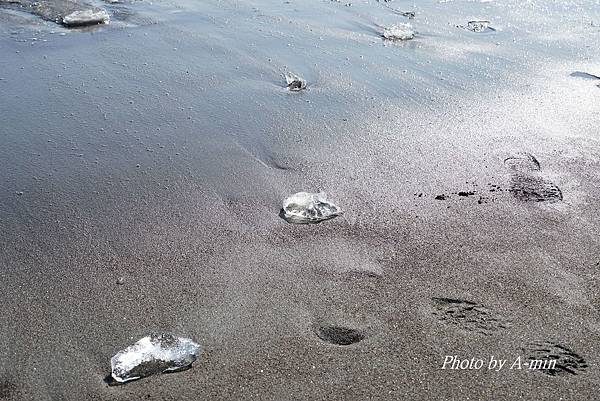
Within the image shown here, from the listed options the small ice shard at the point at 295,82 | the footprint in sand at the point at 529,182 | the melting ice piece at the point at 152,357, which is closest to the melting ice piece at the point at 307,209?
the melting ice piece at the point at 152,357

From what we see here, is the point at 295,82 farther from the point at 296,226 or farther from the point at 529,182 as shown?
the point at 529,182

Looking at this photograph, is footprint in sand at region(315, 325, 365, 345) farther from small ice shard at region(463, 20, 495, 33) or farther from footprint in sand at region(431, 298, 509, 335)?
small ice shard at region(463, 20, 495, 33)

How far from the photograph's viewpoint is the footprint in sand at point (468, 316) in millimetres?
3131

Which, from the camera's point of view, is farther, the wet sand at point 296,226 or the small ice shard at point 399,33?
the small ice shard at point 399,33

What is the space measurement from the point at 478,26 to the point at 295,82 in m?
3.39

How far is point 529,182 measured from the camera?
14.6ft

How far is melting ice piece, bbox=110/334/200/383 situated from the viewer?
2.81 m

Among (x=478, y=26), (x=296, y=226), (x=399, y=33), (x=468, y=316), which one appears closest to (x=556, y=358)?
(x=468, y=316)

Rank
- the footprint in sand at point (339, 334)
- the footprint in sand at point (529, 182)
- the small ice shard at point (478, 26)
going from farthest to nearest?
the small ice shard at point (478, 26)
the footprint in sand at point (529, 182)
the footprint in sand at point (339, 334)

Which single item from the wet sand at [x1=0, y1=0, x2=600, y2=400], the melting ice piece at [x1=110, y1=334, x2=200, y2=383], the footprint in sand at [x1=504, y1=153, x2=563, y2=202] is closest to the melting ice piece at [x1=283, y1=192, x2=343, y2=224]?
the wet sand at [x1=0, y1=0, x2=600, y2=400]

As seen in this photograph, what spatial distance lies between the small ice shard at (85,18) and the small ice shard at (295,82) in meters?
3.18

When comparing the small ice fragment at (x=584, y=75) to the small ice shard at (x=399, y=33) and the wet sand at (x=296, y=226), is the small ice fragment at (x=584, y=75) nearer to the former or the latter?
the wet sand at (x=296, y=226)

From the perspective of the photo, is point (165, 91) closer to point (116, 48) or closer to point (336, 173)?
point (116, 48)

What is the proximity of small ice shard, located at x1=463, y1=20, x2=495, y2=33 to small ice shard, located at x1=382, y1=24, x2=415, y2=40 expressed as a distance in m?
0.92
